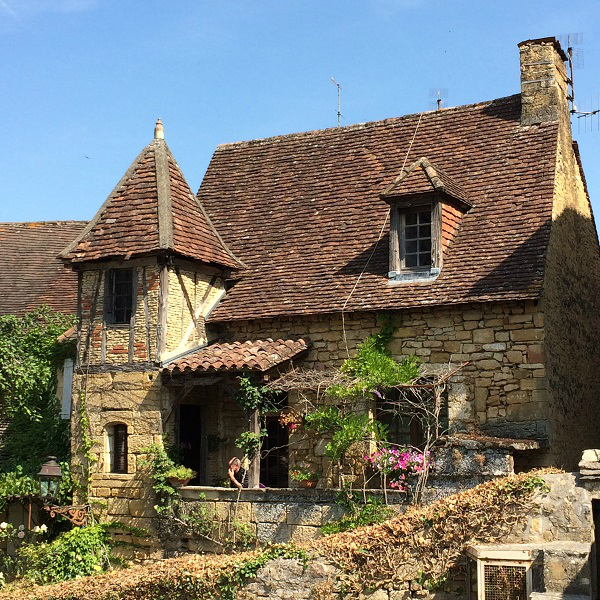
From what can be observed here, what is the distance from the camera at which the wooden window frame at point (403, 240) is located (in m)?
14.0

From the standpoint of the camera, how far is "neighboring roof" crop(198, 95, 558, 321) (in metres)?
13.7

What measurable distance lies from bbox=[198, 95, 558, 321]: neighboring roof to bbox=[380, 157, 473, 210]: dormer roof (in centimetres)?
61

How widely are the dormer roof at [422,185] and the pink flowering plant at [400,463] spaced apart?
13.8ft

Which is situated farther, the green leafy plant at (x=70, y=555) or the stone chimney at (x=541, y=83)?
the stone chimney at (x=541, y=83)

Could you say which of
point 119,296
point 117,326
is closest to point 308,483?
point 117,326

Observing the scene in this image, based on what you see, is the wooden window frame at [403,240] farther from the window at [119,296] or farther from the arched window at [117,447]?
the arched window at [117,447]

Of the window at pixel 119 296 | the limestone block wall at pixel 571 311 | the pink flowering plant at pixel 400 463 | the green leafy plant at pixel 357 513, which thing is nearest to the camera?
the pink flowering plant at pixel 400 463

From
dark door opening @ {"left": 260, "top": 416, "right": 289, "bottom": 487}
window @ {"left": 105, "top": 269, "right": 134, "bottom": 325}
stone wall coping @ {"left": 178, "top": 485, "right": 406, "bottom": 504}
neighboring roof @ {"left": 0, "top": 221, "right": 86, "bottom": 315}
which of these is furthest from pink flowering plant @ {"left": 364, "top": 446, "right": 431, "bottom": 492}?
neighboring roof @ {"left": 0, "top": 221, "right": 86, "bottom": 315}

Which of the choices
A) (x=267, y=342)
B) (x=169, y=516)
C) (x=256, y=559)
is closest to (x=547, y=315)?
(x=267, y=342)

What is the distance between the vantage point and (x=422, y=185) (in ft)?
46.6

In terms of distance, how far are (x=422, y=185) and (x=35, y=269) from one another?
1093cm

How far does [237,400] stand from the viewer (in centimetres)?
1368

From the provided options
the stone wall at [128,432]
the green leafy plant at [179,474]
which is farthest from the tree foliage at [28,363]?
the green leafy plant at [179,474]

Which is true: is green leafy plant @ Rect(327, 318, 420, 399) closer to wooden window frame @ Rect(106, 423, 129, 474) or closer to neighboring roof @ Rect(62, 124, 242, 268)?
neighboring roof @ Rect(62, 124, 242, 268)
